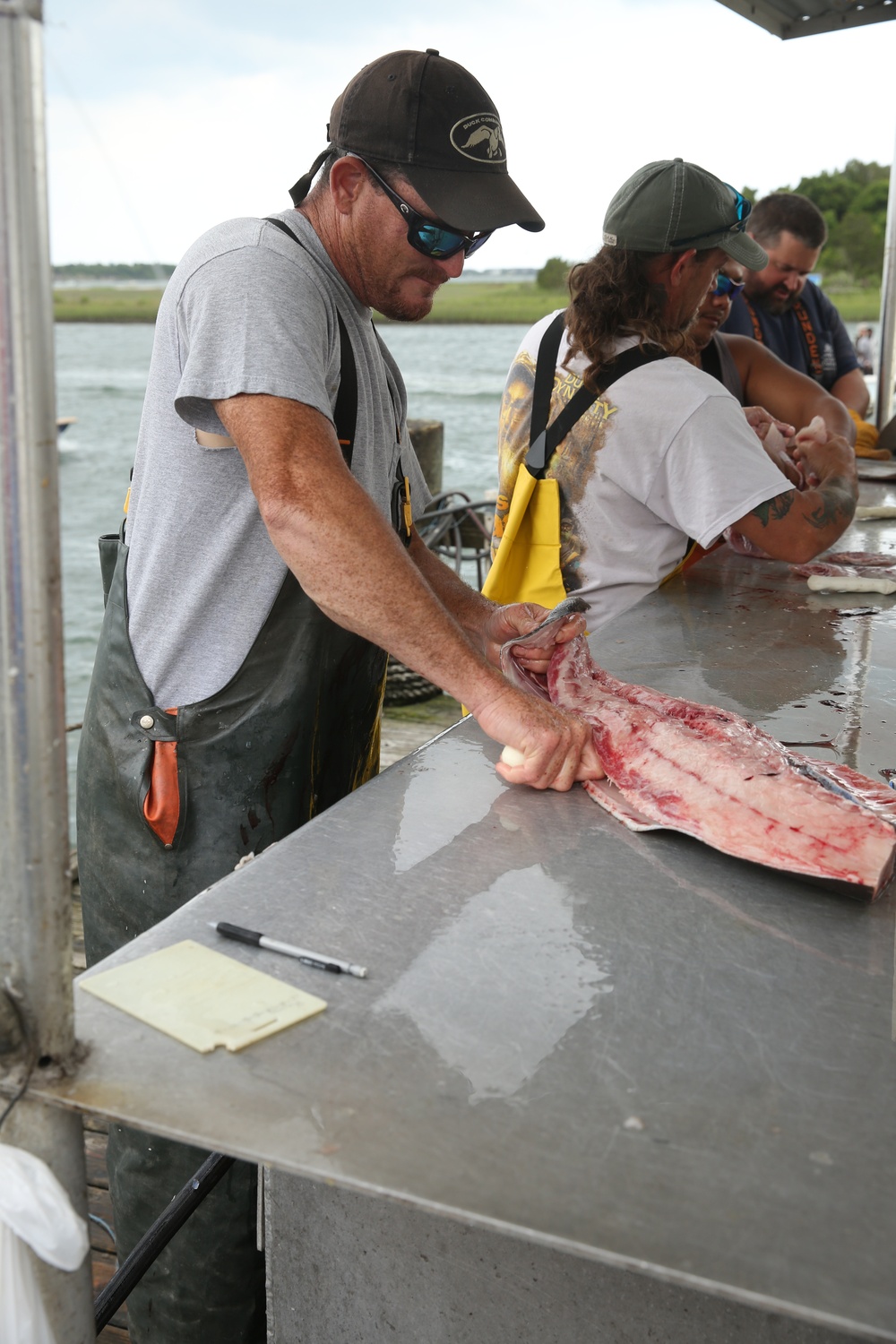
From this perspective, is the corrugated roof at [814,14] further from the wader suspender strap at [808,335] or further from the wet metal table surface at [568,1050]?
the wet metal table surface at [568,1050]

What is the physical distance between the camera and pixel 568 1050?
1.29 meters

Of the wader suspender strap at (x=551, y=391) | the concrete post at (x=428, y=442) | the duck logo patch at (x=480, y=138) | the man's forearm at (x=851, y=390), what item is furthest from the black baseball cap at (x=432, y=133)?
the concrete post at (x=428, y=442)

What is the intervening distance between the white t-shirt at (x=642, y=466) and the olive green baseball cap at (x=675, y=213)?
1.01ft

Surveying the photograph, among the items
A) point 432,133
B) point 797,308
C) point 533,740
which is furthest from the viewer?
point 797,308

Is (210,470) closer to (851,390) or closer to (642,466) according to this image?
(642,466)

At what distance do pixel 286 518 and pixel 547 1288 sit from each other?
1253 millimetres

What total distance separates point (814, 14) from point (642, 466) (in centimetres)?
460

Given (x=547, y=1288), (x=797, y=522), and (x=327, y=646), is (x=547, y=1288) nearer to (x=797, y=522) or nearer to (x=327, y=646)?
(x=327, y=646)

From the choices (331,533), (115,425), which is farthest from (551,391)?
(115,425)

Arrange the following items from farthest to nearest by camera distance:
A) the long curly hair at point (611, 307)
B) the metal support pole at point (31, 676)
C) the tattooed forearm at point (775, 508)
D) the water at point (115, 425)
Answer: the water at point (115, 425) → the tattooed forearm at point (775, 508) → the long curly hair at point (611, 307) → the metal support pole at point (31, 676)

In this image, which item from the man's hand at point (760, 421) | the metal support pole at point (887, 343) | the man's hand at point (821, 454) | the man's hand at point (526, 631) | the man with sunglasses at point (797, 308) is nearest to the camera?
the man's hand at point (526, 631)

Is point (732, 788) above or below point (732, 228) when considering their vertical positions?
below

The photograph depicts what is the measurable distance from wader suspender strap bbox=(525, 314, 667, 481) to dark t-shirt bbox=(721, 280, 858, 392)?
8.39 ft

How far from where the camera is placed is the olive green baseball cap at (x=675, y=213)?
3.09 m
